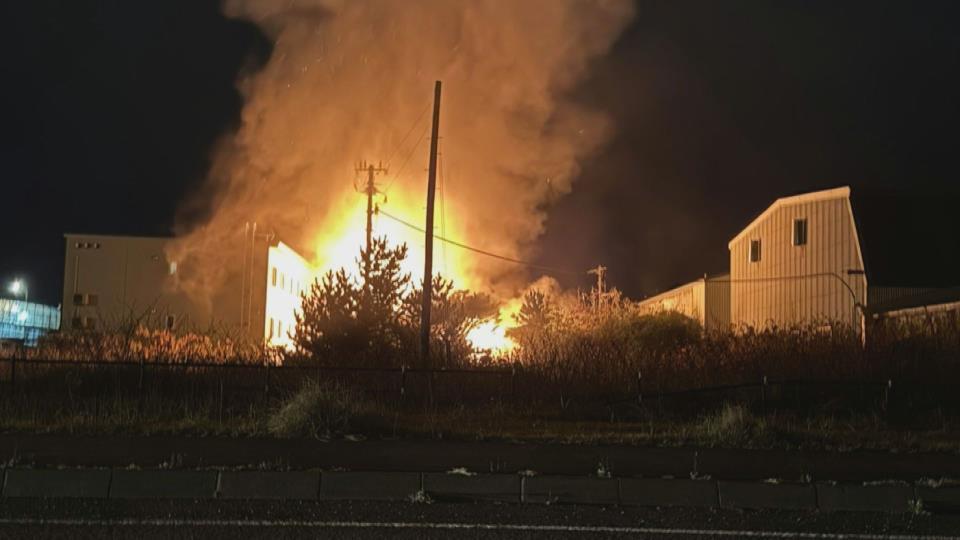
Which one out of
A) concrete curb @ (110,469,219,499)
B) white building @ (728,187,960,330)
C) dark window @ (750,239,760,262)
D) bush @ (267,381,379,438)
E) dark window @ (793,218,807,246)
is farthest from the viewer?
dark window @ (750,239,760,262)

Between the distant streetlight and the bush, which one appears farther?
the distant streetlight

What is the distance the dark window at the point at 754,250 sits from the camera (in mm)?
39800

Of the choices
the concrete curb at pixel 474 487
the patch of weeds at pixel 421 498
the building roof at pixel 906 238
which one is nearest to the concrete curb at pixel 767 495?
the concrete curb at pixel 474 487

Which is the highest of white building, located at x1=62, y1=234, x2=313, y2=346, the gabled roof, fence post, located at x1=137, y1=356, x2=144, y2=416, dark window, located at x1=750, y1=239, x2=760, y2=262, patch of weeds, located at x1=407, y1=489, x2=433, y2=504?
the gabled roof

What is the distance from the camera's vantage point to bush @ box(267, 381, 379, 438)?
12055mm

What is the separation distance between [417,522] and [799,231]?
31.3m

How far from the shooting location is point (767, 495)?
29.9 feet

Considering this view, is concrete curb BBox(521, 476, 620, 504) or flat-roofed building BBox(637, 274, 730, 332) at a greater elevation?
flat-roofed building BBox(637, 274, 730, 332)

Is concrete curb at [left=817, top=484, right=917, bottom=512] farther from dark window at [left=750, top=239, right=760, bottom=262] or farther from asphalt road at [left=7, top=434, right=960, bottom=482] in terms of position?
dark window at [left=750, top=239, right=760, bottom=262]

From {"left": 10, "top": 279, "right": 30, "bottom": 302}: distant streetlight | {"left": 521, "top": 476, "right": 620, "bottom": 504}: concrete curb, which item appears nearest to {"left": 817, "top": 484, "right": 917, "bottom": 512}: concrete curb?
{"left": 521, "top": 476, "right": 620, "bottom": 504}: concrete curb

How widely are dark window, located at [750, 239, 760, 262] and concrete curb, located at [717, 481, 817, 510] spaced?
104 ft

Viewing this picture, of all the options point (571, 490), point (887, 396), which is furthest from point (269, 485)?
point (887, 396)

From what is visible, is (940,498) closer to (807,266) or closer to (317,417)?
(317,417)

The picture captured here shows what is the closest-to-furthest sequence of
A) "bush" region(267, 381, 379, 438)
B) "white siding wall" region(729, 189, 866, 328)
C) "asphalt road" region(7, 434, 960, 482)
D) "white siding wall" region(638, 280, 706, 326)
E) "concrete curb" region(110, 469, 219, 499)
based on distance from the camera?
1. "concrete curb" region(110, 469, 219, 499)
2. "asphalt road" region(7, 434, 960, 482)
3. "bush" region(267, 381, 379, 438)
4. "white siding wall" region(729, 189, 866, 328)
5. "white siding wall" region(638, 280, 706, 326)
